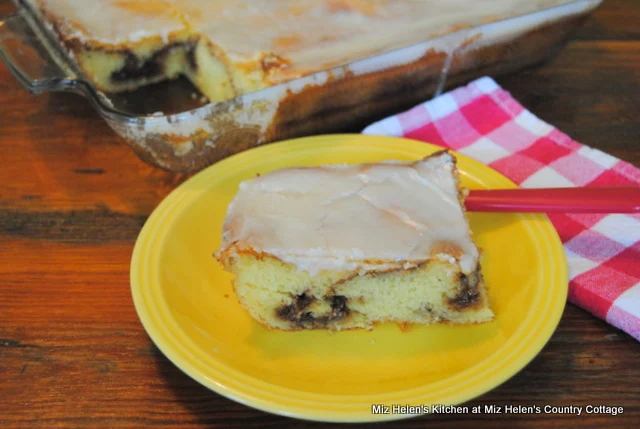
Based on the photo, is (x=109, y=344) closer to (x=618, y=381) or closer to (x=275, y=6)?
(x=618, y=381)

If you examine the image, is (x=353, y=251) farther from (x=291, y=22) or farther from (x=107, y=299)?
(x=291, y=22)

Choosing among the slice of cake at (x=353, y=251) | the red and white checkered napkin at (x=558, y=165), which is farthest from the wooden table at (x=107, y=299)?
the slice of cake at (x=353, y=251)

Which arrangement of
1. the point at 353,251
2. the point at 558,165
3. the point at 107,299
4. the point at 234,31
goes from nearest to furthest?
the point at 353,251 < the point at 107,299 < the point at 558,165 < the point at 234,31

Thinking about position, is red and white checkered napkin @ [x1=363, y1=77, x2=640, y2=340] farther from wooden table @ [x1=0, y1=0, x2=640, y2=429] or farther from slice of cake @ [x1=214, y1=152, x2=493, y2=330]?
slice of cake @ [x1=214, y1=152, x2=493, y2=330]

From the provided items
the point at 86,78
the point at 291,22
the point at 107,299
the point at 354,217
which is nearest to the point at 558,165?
the point at 354,217

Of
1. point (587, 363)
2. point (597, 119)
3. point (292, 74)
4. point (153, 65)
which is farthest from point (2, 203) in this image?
point (597, 119)

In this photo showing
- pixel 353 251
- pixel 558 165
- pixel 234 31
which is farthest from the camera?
pixel 234 31

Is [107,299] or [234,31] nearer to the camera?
[107,299]
